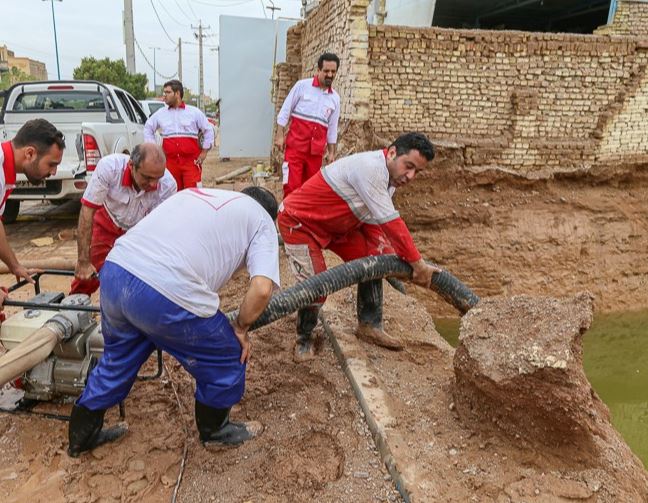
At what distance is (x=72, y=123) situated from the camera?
768cm

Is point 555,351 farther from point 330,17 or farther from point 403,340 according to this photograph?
point 330,17

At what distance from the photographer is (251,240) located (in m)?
2.47

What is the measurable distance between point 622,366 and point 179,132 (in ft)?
21.9

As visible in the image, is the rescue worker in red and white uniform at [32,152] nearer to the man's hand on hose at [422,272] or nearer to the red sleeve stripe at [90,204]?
the red sleeve stripe at [90,204]

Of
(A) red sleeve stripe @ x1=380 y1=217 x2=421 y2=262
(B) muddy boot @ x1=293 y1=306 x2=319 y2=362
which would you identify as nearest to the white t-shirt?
(A) red sleeve stripe @ x1=380 y1=217 x2=421 y2=262

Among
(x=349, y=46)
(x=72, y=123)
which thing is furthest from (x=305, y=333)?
(x=72, y=123)

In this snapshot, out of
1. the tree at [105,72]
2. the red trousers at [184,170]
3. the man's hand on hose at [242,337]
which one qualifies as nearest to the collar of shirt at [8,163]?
the man's hand on hose at [242,337]

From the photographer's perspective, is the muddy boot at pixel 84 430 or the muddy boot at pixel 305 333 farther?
the muddy boot at pixel 305 333

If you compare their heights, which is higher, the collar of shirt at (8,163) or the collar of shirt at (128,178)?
the collar of shirt at (8,163)

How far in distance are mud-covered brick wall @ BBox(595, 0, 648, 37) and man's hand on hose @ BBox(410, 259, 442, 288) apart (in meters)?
9.25

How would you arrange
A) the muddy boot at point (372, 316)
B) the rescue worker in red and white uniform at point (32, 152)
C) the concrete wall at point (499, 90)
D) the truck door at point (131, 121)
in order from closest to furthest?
the rescue worker in red and white uniform at point (32, 152)
the muddy boot at point (372, 316)
the concrete wall at point (499, 90)
the truck door at point (131, 121)

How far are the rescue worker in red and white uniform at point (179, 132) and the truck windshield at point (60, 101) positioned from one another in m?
2.25

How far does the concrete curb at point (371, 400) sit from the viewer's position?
2.47m

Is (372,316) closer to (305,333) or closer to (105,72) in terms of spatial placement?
(305,333)
